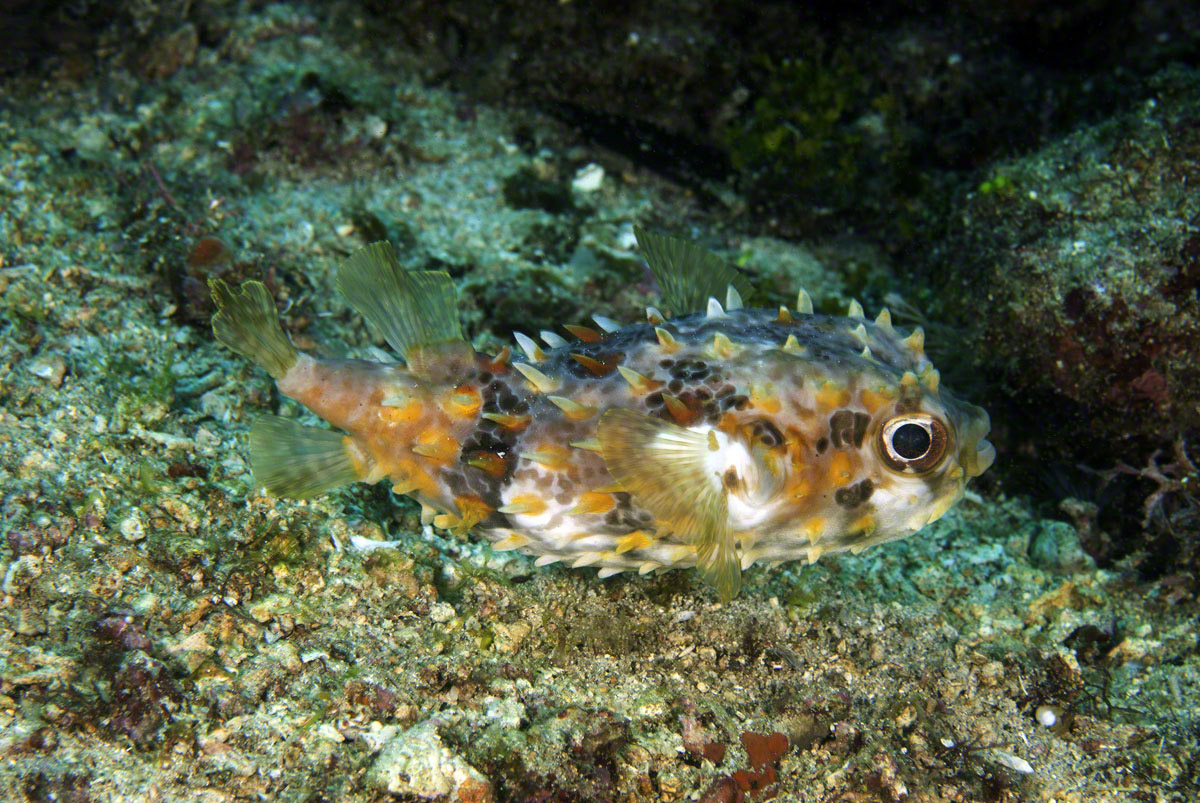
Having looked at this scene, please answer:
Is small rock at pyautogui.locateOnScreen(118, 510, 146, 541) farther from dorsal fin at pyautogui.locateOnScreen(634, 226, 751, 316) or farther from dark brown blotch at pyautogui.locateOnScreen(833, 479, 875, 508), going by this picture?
dark brown blotch at pyautogui.locateOnScreen(833, 479, 875, 508)

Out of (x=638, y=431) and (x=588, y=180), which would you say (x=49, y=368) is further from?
(x=588, y=180)

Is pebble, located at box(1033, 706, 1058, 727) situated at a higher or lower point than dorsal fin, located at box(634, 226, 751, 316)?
lower

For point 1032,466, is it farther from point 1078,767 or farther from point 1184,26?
point 1184,26

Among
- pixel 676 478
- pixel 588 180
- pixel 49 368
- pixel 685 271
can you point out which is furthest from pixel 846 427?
pixel 588 180

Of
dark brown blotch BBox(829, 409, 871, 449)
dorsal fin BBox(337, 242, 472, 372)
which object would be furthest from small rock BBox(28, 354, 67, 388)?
dark brown blotch BBox(829, 409, 871, 449)

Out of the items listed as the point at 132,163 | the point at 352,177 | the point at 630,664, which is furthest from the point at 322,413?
the point at 132,163
